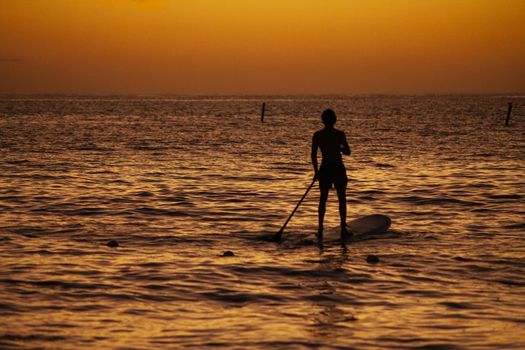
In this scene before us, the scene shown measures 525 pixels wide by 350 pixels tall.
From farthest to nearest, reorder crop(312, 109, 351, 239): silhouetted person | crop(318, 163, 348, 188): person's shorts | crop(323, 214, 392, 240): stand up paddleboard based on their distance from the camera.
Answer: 1. crop(323, 214, 392, 240): stand up paddleboard
2. crop(318, 163, 348, 188): person's shorts
3. crop(312, 109, 351, 239): silhouetted person

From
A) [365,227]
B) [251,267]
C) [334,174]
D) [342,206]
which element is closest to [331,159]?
[334,174]

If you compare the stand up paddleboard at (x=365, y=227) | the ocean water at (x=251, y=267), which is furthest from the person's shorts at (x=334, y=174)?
the ocean water at (x=251, y=267)

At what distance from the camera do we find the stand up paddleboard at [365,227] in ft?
51.3

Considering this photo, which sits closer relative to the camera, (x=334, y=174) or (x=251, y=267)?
(x=251, y=267)

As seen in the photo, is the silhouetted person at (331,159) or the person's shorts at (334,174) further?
the person's shorts at (334,174)

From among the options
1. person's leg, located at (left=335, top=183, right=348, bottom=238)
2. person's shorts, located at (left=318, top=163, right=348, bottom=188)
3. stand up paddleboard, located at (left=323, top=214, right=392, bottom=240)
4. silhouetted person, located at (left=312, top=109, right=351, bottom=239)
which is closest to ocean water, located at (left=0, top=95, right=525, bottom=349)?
stand up paddleboard, located at (left=323, top=214, right=392, bottom=240)

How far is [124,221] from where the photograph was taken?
58.0 feet

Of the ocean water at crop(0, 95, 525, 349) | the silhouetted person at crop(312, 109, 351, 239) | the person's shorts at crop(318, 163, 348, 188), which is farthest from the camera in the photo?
the person's shorts at crop(318, 163, 348, 188)

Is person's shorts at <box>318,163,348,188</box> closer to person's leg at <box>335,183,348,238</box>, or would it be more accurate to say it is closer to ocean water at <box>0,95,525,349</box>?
person's leg at <box>335,183,348,238</box>

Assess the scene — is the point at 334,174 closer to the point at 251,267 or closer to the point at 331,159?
the point at 331,159

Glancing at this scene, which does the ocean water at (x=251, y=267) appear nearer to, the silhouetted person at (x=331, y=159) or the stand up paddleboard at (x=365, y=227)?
the stand up paddleboard at (x=365, y=227)

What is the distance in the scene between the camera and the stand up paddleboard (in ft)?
51.3

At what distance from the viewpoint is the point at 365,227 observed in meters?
16.0

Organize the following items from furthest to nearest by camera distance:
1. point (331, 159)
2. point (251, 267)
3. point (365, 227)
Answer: point (365, 227) < point (331, 159) < point (251, 267)
